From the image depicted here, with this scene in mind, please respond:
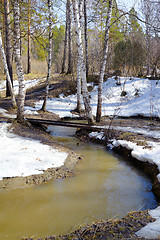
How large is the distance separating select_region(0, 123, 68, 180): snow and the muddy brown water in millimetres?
562

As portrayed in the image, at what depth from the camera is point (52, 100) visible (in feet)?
47.6

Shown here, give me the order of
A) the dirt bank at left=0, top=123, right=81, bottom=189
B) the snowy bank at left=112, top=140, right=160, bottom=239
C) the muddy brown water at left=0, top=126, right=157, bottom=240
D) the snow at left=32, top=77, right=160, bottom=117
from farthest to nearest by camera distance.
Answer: the snow at left=32, top=77, right=160, bottom=117, the dirt bank at left=0, top=123, right=81, bottom=189, the muddy brown water at left=0, top=126, right=157, bottom=240, the snowy bank at left=112, top=140, right=160, bottom=239

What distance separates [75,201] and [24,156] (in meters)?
2.15

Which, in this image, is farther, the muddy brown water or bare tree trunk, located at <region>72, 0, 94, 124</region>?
bare tree trunk, located at <region>72, 0, 94, 124</region>

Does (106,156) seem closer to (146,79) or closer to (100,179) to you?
(100,179)

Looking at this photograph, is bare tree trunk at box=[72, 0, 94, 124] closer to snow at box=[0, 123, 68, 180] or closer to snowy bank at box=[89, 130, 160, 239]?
snowy bank at box=[89, 130, 160, 239]

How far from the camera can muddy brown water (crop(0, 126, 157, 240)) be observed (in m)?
3.20

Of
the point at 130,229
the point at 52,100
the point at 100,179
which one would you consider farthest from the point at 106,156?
the point at 52,100

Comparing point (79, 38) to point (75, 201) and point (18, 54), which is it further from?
point (75, 201)

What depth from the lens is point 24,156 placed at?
5340mm

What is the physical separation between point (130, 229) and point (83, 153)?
3.95 meters

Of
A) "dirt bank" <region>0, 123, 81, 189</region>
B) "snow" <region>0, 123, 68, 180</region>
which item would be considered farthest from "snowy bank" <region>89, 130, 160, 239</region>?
"snow" <region>0, 123, 68, 180</region>

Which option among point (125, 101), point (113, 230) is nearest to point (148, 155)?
point (113, 230)

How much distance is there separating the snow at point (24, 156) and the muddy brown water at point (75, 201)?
1.84ft
